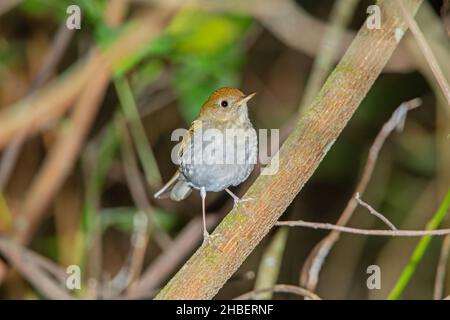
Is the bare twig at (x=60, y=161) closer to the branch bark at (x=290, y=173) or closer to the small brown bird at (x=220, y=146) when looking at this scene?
the small brown bird at (x=220, y=146)

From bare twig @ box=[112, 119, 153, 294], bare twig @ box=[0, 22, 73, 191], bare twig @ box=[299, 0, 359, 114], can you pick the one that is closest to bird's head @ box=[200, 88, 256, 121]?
bare twig @ box=[299, 0, 359, 114]

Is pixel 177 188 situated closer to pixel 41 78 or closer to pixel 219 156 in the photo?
pixel 219 156

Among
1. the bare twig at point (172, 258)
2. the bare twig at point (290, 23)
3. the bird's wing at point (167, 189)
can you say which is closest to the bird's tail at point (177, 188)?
the bird's wing at point (167, 189)

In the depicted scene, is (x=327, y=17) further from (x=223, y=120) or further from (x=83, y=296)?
(x=83, y=296)

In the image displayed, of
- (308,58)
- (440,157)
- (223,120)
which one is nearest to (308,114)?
(223,120)

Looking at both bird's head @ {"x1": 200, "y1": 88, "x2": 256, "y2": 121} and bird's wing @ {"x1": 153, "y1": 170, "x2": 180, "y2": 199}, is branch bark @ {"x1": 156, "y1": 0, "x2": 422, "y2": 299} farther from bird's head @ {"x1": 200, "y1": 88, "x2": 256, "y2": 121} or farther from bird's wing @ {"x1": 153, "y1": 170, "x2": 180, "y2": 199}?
bird's wing @ {"x1": 153, "y1": 170, "x2": 180, "y2": 199}
